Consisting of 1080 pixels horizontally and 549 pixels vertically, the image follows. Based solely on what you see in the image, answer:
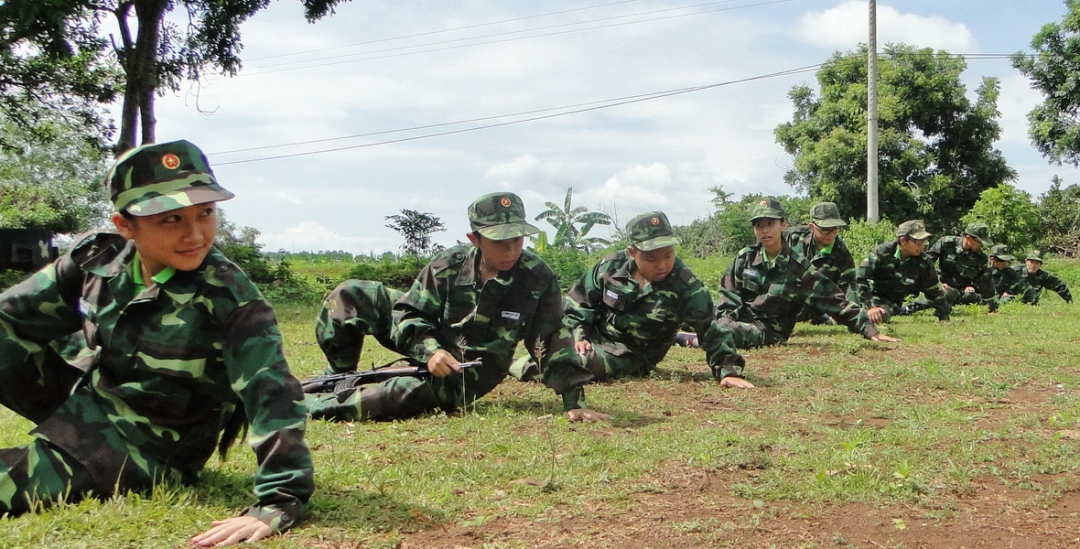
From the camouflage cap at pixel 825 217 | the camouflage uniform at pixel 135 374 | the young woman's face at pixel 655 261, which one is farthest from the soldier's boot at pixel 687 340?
the camouflage uniform at pixel 135 374

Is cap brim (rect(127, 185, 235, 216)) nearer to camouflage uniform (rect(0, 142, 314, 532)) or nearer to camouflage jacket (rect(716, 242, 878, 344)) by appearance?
camouflage uniform (rect(0, 142, 314, 532))

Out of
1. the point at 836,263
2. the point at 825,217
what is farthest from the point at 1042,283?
the point at 825,217

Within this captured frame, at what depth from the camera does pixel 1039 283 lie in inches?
700

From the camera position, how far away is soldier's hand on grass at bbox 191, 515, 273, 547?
318 centimetres

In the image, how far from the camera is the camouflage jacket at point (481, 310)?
19.6ft

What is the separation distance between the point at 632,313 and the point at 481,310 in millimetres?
2096

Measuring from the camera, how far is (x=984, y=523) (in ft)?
12.7

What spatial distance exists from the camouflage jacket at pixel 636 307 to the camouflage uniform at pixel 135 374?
435cm

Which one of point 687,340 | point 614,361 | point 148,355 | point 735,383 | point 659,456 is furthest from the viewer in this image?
point 687,340

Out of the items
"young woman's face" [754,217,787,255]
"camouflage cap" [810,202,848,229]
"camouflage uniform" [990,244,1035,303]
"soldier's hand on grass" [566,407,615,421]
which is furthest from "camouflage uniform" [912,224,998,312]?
"soldier's hand on grass" [566,407,615,421]

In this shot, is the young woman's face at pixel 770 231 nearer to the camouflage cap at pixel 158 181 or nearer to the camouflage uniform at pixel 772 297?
the camouflage uniform at pixel 772 297

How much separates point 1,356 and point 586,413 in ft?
10.5

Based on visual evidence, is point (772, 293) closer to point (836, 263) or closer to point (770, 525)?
point (836, 263)

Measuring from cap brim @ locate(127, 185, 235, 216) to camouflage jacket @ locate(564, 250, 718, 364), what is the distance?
4.60 metres
